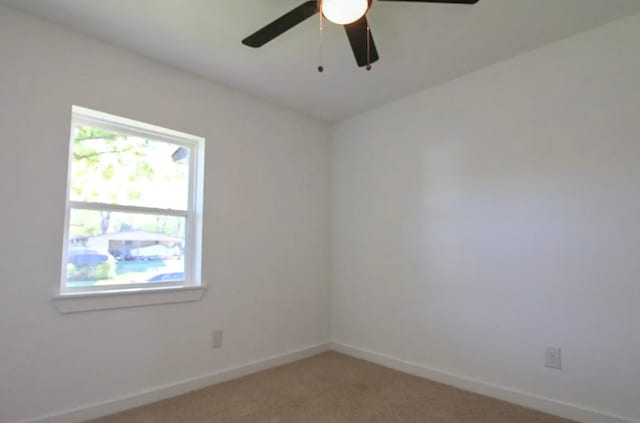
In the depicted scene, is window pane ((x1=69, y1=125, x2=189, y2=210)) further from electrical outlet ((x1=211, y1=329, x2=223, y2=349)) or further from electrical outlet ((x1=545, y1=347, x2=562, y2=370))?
electrical outlet ((x1=545, y1=347, x2=562, y2=370))

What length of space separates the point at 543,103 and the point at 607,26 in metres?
0.52

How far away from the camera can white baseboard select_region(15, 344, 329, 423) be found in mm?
2039

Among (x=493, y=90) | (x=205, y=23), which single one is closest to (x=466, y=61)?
(x=493, y=90)

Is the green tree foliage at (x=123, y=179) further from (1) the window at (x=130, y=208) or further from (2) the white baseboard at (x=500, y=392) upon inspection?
(2) the white baseboard at (x=500, y=392)

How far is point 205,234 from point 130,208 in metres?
0.56

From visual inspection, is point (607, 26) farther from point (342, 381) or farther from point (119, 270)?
point (119, 270)

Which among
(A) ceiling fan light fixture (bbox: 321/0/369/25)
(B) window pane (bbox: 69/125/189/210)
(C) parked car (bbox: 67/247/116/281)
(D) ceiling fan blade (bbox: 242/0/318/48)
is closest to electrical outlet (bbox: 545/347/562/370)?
(A) ceiling fan light fixture (bbox: 321/0/369/25)

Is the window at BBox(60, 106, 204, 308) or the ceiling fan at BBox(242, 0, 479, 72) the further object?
the window at BBox(60, 106, 204, 308)

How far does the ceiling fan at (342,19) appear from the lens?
1451mm

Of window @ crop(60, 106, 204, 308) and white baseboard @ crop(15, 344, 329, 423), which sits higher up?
window @ crop(60, 106, 204, 308)

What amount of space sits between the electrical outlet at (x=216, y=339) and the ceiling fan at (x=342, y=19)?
2092 millimetres

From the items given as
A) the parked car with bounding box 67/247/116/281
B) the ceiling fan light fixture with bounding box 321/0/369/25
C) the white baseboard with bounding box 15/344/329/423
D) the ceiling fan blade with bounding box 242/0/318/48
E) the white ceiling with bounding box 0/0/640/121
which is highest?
the white ceiling with bounding box 0/0/640/121

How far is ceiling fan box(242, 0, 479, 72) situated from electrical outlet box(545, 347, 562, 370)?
206 centimetres

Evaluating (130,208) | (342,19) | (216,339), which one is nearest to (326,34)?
(342,19)
